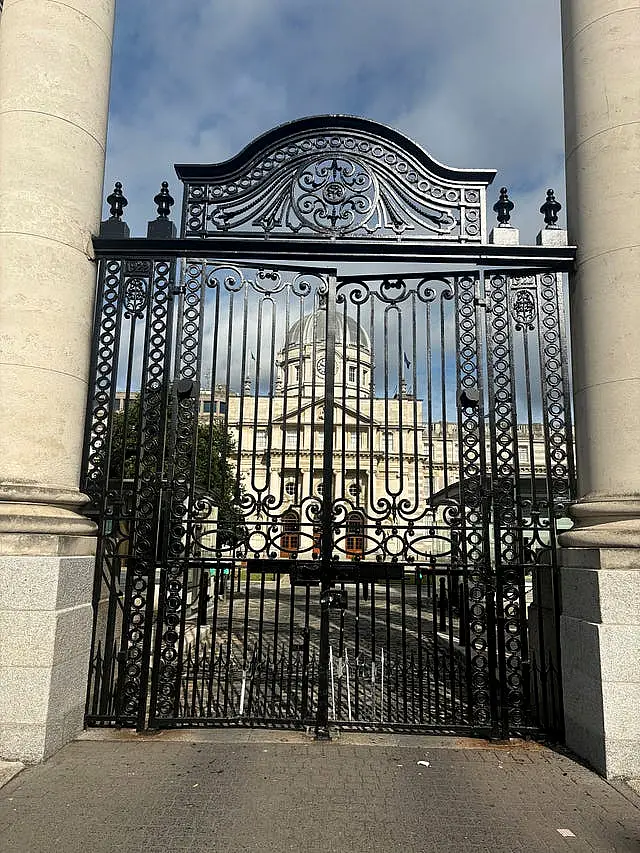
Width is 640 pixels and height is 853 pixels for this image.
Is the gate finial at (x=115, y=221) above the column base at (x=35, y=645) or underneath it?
above

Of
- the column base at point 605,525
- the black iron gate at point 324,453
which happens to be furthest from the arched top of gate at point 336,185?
the column base at point 605,525

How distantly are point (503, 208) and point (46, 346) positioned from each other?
15.7 feet

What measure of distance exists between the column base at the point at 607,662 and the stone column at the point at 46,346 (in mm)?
4333

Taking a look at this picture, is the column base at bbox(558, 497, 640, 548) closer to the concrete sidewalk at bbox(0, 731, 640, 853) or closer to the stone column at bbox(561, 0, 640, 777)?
the stone column at bbox(561, 0, 640, 777)

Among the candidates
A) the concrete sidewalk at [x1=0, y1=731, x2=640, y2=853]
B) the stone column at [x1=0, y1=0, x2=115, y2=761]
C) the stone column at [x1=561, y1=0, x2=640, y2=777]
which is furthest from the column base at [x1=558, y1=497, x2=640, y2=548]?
the stone column at [x1=0, y1=0, x2=115, y2=761]

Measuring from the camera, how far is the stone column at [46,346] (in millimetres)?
5316

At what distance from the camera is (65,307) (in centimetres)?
610

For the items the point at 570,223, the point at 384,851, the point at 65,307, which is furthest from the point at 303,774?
the point at 570,223

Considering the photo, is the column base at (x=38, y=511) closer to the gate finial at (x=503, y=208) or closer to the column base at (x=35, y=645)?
the column base at (x=35, y=645)

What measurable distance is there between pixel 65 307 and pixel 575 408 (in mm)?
4924

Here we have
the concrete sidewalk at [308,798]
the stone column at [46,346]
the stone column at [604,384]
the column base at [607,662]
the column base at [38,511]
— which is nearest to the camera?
the concrete sidewalk at [308,798]

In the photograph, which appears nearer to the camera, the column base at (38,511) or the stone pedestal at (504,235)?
the column base at (38,511)

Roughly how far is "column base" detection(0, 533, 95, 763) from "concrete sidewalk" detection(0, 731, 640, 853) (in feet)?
1.03

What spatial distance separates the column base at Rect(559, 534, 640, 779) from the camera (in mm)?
5039
